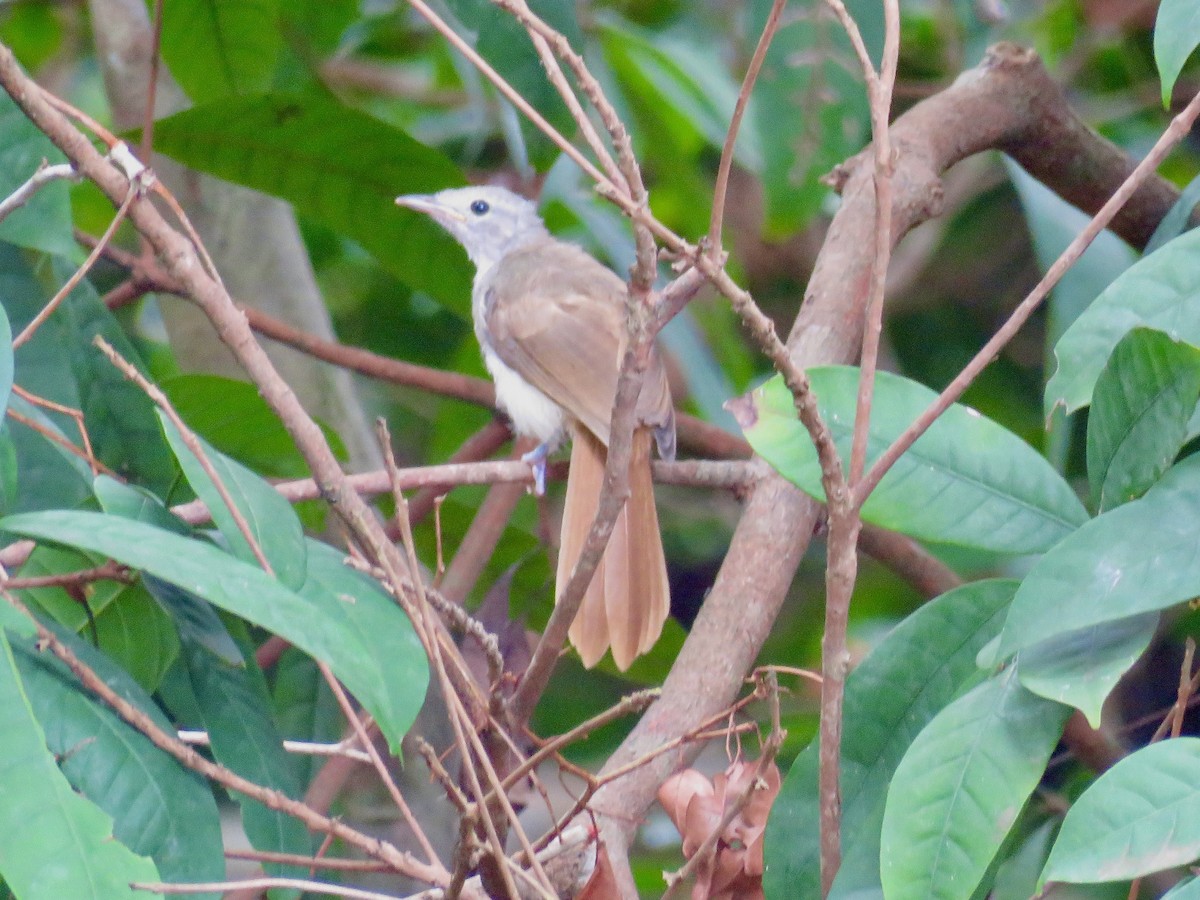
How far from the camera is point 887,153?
1260mm

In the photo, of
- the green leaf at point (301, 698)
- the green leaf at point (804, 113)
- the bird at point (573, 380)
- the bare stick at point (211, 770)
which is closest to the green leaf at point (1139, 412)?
the bare stick at point (211, 770)

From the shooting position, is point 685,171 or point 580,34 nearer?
point 580,34

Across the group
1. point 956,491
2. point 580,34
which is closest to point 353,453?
point 580,34

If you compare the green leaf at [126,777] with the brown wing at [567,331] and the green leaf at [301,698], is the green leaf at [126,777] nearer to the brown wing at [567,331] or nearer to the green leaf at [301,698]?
the green leaf at [301,698]

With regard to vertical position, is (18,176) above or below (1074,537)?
above

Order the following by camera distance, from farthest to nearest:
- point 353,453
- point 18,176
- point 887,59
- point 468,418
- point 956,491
Result: point 468,418, point 353,453, point 18,176, point 956,491, point 887,59

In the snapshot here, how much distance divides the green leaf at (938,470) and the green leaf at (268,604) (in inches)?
16.5

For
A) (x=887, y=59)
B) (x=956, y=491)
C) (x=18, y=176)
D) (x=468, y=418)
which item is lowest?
(x=468, y=418)

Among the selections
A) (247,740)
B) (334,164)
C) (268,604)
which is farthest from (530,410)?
(268,604)

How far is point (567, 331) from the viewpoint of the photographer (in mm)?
3279

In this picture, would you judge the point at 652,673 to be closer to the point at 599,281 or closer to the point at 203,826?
the point at 599,281

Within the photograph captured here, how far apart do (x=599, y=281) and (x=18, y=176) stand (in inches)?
A: 69.9

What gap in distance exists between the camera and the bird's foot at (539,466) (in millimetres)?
2547

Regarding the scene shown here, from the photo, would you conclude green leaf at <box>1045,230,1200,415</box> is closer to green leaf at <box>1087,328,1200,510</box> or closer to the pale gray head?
green leaf at <box>1087,328,1200,510</box>
